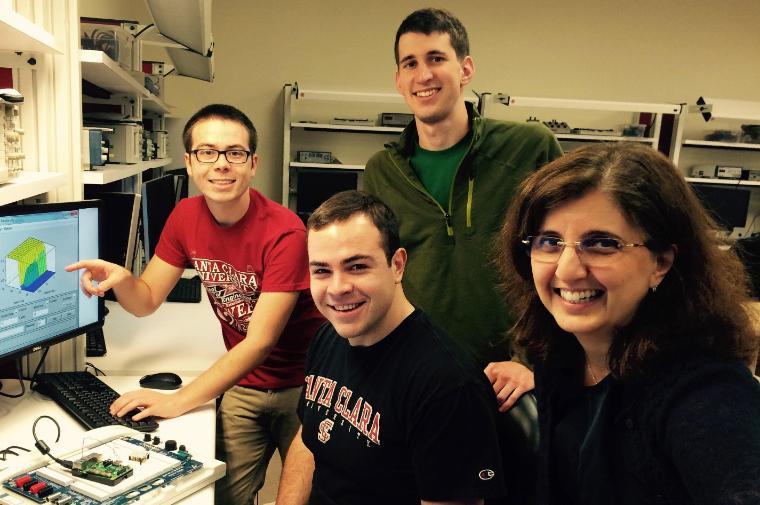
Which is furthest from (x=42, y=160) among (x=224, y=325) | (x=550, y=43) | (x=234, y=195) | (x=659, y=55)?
(x=659, y=55)

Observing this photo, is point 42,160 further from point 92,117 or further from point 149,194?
point 92,117

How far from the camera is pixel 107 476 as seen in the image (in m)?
0.97

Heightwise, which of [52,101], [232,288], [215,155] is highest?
[52,101]

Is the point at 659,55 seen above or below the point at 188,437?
above

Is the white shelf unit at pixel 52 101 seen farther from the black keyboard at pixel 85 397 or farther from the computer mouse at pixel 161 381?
the computer mouse at pixel 161 381

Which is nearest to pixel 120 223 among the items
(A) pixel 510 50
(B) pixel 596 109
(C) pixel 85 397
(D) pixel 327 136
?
(C) pixel 85 397

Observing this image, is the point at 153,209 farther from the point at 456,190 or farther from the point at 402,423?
the point at 402,423

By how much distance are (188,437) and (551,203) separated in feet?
2.98

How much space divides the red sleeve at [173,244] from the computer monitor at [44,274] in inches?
10.1

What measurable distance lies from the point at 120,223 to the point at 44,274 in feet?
2.02

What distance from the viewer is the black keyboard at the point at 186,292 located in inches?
93.4

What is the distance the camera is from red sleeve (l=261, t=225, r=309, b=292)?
1.44 m

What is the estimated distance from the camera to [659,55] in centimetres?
536

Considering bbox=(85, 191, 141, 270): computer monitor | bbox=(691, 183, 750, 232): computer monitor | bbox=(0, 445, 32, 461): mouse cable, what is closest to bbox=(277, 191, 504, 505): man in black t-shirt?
bbox=(0, 445, 32, 461): mouse cable
